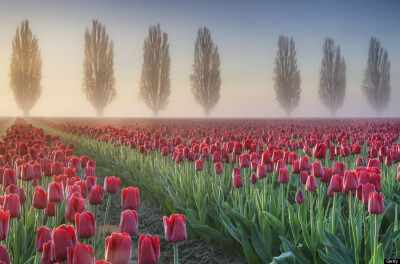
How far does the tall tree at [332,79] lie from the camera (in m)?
42.3

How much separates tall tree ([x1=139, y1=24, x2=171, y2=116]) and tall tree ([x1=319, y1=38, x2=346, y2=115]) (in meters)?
19.1

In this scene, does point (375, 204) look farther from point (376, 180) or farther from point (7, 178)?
point (7, 178)

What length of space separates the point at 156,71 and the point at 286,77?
14717 millimetres

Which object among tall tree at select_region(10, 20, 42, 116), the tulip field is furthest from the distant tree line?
the tulip field

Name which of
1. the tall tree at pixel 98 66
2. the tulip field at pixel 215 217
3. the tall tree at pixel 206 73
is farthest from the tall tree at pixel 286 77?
the tulip field at pixel 215 217

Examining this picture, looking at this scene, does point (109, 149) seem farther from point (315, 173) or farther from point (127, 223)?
point (127, 223)

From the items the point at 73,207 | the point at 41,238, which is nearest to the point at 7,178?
the point at 73,207

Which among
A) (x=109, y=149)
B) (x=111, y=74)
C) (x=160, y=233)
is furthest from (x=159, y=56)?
(x=160, y=233)

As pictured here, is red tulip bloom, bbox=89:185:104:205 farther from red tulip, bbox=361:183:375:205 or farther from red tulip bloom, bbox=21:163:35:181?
red tulip, bbox=361:183:375:205

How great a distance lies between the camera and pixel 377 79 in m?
44.4

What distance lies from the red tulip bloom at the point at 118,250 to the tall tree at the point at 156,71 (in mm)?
36001

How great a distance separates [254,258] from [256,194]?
0.66 metres

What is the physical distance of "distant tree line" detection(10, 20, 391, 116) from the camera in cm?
3741

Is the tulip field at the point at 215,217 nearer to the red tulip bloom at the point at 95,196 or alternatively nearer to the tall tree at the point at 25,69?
the red tulip bloom at the point at 95,196
